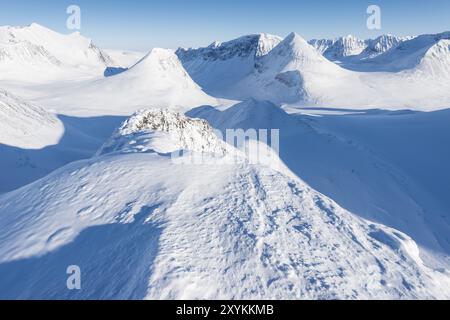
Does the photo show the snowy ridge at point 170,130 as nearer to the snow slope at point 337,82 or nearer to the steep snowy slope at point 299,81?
the snow slope at point 337,82

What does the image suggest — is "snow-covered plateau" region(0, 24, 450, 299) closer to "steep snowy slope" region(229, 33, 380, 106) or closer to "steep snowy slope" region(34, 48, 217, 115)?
"steep snowy slope" region(34, 48, 217, 115)

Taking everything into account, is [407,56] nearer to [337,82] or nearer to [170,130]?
[337,82]

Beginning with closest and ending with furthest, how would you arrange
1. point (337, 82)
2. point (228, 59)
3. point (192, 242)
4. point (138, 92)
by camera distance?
point (192, 242)
point (138, 92)
point (337, 82)
point (228, 59)

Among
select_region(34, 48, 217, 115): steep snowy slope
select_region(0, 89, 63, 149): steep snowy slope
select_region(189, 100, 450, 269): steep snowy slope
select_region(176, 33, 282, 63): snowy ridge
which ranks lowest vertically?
select_region(189, 100, 450, 269): steep snowy slope

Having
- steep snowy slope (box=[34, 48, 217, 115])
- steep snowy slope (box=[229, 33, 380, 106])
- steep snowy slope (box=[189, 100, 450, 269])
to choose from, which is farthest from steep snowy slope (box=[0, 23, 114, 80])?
steep snowy slope (box=[189, 100, 450, 269])

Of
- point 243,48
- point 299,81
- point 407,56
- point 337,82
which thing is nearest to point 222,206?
point 299,81
